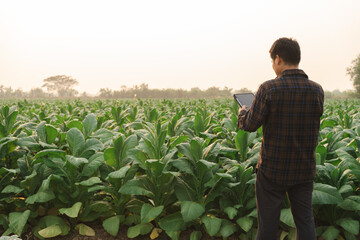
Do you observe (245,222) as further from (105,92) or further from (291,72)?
(105,92)

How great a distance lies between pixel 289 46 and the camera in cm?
205

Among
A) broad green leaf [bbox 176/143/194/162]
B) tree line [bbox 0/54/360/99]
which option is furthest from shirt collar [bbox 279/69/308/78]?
tree line [bbox 0/54/360/99]

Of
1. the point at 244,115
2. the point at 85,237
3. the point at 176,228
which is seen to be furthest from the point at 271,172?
the point at 85,237

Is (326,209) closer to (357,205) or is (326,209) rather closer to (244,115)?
(357,205)

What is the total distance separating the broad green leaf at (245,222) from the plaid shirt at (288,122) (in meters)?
0.81

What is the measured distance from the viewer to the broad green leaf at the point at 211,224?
269 centimetres

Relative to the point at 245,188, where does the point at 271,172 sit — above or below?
above

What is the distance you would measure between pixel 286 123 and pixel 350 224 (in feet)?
4.78

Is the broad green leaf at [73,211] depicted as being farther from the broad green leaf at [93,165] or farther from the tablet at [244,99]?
the tablet at [244,99]

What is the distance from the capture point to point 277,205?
2.21m

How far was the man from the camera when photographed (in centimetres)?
203

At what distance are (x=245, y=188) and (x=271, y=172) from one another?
3.22ft

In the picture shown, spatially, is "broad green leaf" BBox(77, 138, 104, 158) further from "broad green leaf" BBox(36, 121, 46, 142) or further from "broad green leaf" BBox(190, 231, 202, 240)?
"broad green leaf" BBox(190, 231, 202, 240)

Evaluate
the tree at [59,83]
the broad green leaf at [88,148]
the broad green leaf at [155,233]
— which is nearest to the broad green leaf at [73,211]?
the broad green leaf at [88,148]
